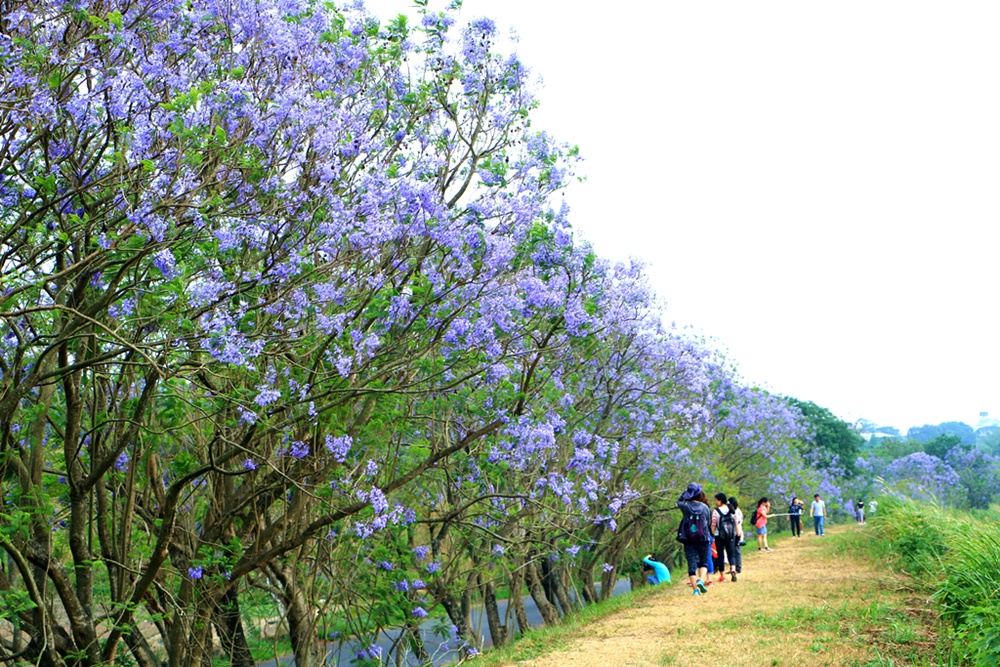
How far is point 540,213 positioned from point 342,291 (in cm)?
165

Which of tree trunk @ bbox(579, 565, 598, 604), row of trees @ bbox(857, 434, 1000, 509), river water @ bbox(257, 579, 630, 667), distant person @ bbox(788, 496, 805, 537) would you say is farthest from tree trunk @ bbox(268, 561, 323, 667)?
row of trees @ bbox(857, 434, 1000, 509)

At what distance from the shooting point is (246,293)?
19.2ft

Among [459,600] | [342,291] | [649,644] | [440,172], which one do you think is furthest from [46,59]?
[459,600]

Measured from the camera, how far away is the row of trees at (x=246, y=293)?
194 inches

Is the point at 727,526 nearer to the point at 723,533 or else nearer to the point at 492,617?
the point at 723,533

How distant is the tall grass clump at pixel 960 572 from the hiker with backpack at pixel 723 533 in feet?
6.83

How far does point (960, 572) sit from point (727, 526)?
5.30m

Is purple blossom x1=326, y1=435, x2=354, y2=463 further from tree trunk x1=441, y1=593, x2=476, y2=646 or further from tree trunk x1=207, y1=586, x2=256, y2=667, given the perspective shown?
tree trunk x1=441, y1=593, x2=476, y2=646

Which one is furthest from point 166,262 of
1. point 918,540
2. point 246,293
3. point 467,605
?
point 467,605

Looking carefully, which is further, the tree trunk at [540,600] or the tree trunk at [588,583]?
the tree trunk at [588,583]

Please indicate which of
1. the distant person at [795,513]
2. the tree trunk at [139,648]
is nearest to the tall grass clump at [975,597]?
the tree trunk at [139,648]

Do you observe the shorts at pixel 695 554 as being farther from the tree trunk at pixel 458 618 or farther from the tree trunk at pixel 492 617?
the tree trunk at pixel 492 617

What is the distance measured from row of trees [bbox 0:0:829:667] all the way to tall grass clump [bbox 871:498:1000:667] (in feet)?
10.5

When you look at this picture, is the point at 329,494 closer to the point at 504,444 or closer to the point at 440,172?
the point at 504,444
